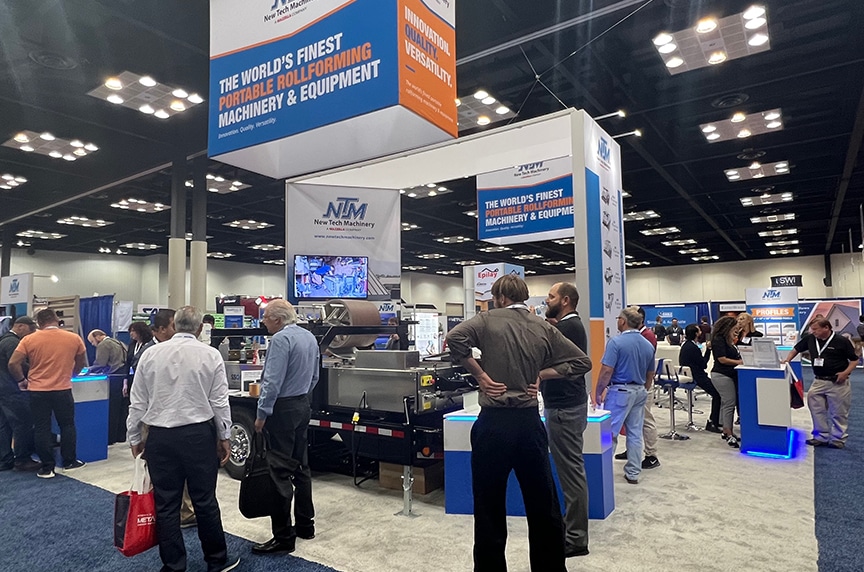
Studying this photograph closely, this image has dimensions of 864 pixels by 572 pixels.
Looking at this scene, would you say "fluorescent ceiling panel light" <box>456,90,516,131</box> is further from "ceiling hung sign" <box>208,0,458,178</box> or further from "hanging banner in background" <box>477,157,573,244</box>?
"ceiling hung sign" <box>208,0,458,178</box>

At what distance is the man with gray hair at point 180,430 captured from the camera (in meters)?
2.81

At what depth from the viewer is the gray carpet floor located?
313 centimetres

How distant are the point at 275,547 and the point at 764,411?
4.84 meters

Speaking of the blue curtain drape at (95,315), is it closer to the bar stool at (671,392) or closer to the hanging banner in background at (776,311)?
the bar stool at (671,392)

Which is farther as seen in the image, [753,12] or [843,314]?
[843,314]

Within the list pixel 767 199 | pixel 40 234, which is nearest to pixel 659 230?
pixel 767 199

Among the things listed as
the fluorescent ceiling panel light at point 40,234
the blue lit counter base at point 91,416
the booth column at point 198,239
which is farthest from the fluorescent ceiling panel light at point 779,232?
the fluorescent ceiling panel light at point 40,234

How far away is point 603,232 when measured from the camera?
4.47 m

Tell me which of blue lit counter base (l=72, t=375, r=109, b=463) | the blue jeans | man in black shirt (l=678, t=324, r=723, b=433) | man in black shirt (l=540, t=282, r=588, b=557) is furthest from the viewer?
man in black shirt (l=678, t=324, r=723, b=433)

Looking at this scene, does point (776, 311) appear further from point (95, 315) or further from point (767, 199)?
point (95, 315)

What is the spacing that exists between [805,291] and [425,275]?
1689 cm

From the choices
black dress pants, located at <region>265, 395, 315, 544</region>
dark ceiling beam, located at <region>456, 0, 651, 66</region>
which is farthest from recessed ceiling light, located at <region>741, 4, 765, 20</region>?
black dress pants, located at <region>265, 395, 315, 544</region>

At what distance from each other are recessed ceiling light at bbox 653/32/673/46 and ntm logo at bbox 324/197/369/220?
3.70 metres

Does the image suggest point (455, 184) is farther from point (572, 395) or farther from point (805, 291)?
point (805, 291)
